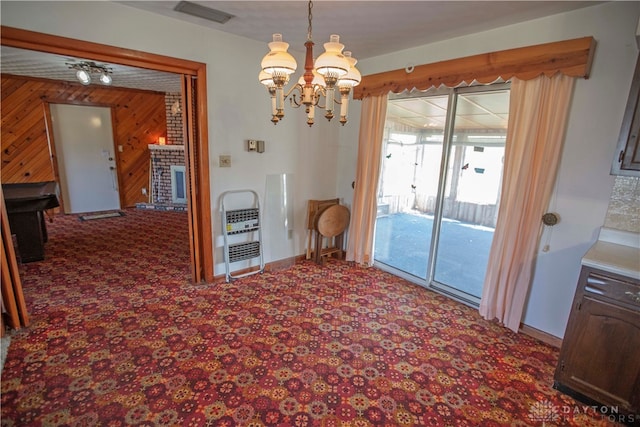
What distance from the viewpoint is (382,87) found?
3158 mm

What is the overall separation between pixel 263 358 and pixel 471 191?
2421 mm

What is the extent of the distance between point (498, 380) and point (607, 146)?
5.66 feet

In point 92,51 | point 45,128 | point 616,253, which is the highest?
point 92,51

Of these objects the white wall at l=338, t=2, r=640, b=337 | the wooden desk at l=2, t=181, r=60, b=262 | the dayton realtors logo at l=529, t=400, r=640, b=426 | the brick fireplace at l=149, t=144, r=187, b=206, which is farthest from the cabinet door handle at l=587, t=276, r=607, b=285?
the brick fireplace at l=149, t=144, r=187, b=206

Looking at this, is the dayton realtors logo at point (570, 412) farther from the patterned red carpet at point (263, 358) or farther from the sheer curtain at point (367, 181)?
the sheer curtain at point (367, 181)

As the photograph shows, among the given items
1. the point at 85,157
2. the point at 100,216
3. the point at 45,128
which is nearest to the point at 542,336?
the point at 100,216

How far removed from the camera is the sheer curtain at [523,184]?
216 cm

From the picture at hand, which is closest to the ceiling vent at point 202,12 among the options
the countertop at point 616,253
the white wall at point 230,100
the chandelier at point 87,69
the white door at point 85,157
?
the white wall at point 230,100

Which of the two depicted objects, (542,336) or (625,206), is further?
(542,336)

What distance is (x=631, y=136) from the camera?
1653 millimetres

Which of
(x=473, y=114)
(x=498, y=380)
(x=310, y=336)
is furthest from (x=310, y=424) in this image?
(x=473, y=114)

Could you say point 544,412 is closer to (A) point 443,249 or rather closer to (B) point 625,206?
(B) point 625,206

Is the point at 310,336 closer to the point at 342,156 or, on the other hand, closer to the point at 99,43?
the point at 342,156

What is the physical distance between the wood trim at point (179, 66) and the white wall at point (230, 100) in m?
0.05
